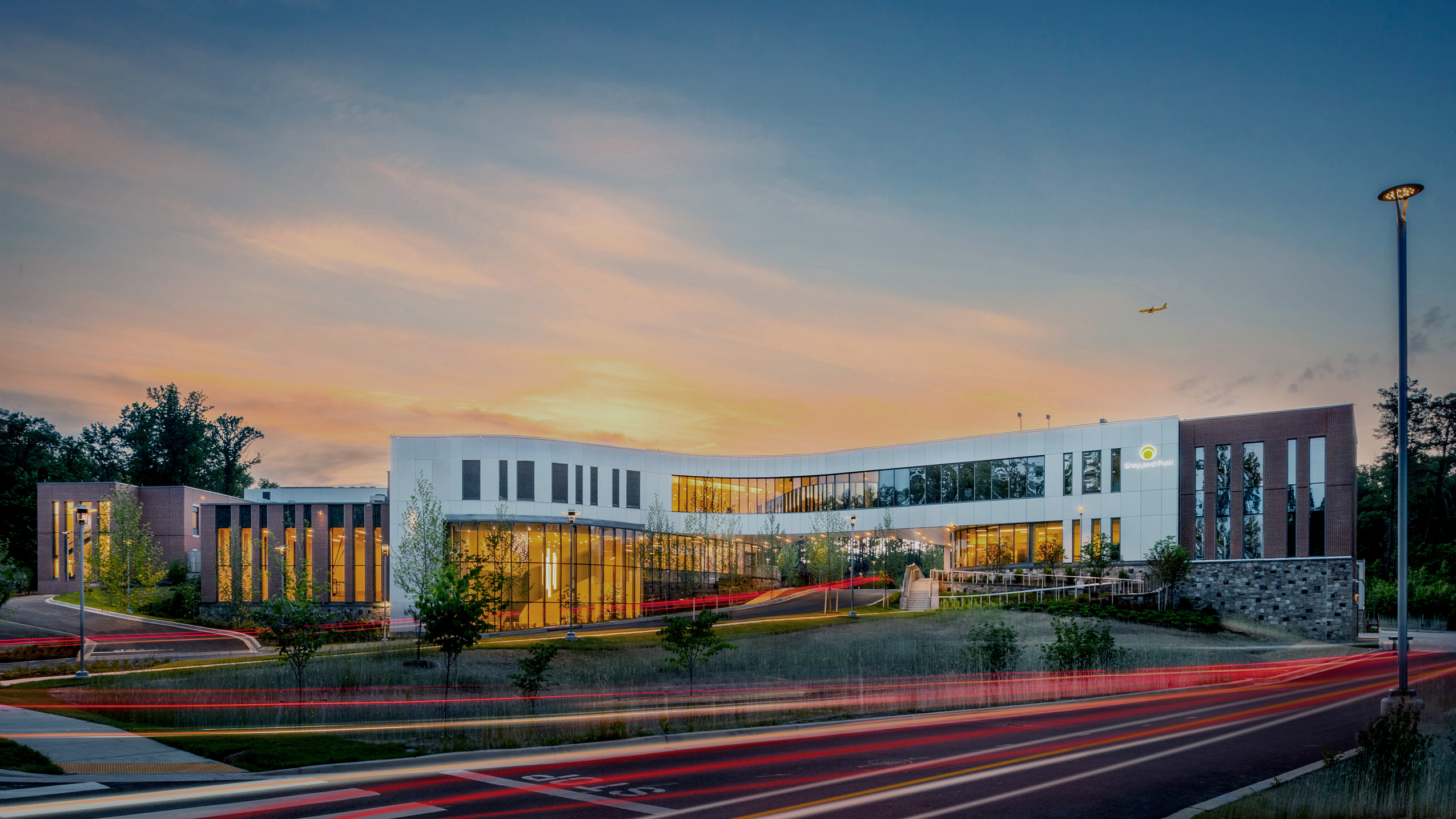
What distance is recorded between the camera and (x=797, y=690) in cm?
2853

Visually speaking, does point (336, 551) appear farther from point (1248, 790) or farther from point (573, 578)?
point (1248, 790)

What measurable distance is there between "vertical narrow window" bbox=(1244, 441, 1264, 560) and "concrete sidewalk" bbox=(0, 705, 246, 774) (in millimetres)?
54650

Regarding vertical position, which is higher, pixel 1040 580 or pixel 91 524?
pixel 91 524

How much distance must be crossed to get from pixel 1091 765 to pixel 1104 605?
37087 mm

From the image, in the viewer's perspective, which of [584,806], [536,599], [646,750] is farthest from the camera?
[536,599]

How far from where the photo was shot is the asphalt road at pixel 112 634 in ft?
146

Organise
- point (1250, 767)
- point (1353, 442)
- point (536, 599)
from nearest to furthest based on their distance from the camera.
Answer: point (1250, 767), point (1353, 442), point (536, 599)

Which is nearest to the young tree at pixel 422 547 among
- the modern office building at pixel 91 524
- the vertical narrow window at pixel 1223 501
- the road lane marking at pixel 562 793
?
the modern office building at pixel 91 524

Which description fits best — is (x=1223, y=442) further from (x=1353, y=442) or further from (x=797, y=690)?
(x=797, y=690)

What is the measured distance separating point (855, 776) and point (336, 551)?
58.1m

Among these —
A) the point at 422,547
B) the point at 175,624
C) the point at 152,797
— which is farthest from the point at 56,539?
the point at 152,797

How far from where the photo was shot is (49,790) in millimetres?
13281

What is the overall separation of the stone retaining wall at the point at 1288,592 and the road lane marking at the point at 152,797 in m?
53.1

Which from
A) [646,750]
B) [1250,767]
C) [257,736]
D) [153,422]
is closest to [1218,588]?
[1250,767]
